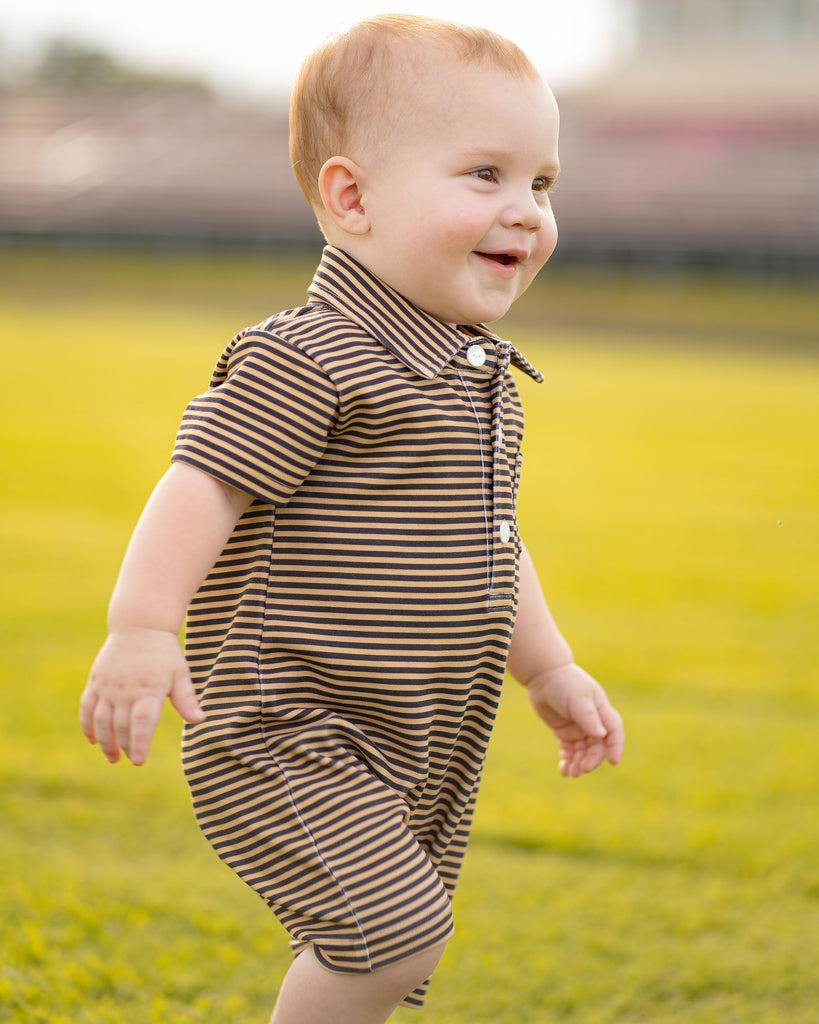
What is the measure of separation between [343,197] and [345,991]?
952 millimetres

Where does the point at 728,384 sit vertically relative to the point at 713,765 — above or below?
above

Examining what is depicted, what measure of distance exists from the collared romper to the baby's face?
6cm

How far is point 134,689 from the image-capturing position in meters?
1.36

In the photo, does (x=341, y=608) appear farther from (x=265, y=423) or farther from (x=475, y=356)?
(x=475, y=356)

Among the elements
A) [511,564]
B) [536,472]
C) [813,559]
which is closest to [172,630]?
[511,564]

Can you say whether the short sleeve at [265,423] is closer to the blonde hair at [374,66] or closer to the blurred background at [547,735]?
the blonde hair at [374,66]

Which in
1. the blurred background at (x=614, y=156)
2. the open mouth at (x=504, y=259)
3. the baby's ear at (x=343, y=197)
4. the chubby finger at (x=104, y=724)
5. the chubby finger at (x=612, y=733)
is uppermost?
the blurred background at (x=614, y=156)

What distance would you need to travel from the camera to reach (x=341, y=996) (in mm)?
1447

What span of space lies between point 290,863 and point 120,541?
4.56m

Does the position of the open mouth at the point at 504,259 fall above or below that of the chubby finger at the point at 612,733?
above

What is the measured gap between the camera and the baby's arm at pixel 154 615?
1.37m

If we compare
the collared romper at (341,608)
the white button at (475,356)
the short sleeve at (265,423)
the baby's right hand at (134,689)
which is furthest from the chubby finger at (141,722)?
the white button at (475,356)

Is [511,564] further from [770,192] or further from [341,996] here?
[770,192]

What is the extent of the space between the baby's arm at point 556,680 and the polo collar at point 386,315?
38cm
